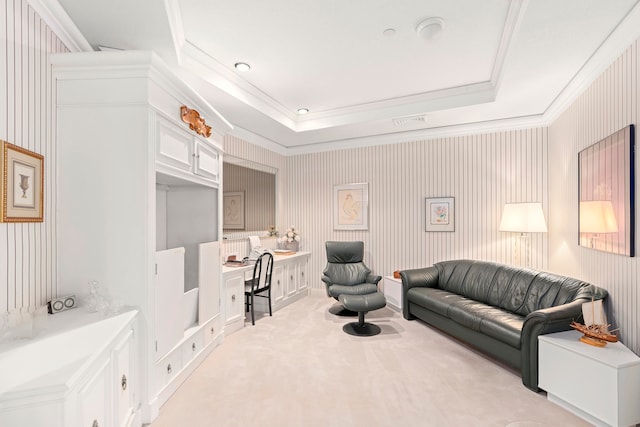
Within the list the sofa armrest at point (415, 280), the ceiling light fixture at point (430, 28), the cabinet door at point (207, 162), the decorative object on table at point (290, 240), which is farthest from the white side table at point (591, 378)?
the decorative object on table at point (290, 240)

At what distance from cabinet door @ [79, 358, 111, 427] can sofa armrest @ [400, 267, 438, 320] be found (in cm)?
352

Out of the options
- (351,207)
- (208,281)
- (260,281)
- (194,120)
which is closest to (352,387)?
(208,281)

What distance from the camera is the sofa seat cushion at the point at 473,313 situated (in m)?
2.83

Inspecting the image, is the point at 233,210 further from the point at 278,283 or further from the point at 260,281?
the point at 278,283

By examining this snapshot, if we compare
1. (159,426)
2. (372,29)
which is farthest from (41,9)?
(159,426)

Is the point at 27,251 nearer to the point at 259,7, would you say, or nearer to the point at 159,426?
the point at 159,426

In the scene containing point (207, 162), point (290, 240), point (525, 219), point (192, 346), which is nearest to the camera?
point (192, 346)

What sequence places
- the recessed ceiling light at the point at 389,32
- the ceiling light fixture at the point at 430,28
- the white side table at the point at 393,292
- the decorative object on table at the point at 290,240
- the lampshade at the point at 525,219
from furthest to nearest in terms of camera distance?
the decorative object on table at the point at 290,240 < the white side table at the point at 393,292 < the lampshade at the point at 525,219 < the recessed ceiling light at the point at 389,32 < the ceiling light fixture at the point at 430,28

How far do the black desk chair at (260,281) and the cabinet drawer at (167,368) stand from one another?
4.63ft

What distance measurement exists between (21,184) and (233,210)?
2886 mm

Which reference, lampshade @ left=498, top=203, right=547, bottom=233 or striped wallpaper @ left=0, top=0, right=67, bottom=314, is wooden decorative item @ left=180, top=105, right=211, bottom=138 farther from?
lampshade @ left=498, top=203, right=547, bottom=233

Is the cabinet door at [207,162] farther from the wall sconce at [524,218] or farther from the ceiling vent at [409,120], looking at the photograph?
the wall sconce at [524,218]

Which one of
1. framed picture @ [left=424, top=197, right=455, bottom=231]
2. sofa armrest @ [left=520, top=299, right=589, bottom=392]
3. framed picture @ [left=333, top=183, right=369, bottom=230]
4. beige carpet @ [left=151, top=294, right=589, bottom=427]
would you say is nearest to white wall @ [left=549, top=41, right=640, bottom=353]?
sofa armrest @ [left=520, top=299, right=589, bottom=392]

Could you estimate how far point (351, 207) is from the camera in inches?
219
